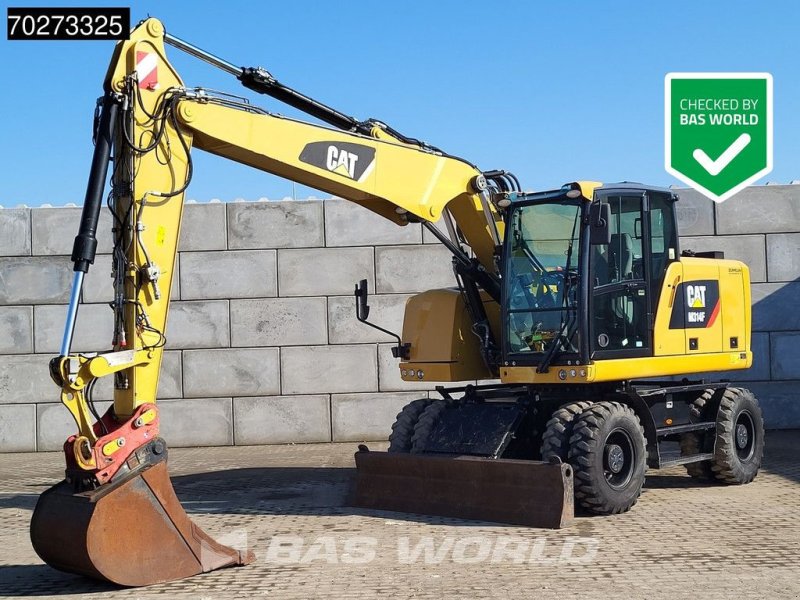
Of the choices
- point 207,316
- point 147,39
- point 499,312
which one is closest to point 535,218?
point 499,312

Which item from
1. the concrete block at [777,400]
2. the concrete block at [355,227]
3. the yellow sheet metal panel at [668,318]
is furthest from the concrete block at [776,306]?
the yellow sheet metal panel at [668,318]

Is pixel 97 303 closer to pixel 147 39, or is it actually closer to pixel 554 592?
pixel 147 39

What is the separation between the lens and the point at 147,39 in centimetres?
702

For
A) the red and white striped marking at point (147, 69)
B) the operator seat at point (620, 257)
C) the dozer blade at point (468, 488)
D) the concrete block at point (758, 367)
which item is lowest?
the dozer blade at point (468, 488)

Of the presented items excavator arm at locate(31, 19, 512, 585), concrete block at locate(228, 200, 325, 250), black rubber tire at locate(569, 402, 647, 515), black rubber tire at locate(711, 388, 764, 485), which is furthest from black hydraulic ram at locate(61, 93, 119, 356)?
concrete block at locate(228, 200, 325, 250)

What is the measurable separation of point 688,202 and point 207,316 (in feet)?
21.9

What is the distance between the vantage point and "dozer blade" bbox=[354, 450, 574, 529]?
25.4ft

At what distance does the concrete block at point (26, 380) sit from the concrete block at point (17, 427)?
0.09m

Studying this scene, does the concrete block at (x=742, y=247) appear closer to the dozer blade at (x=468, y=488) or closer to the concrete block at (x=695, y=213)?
the concrete block at (x=695, y=213)

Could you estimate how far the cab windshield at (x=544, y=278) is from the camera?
8516mm

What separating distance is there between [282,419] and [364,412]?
109cm

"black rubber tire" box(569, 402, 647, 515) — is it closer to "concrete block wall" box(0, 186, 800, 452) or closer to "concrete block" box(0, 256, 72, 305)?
"concrete block wall" box(0, 186, 800, 452)

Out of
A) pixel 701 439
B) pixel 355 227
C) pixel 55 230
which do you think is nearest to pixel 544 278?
pixel 701 439

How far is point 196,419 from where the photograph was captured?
43.8 ft
